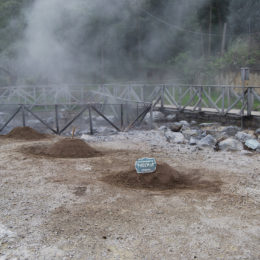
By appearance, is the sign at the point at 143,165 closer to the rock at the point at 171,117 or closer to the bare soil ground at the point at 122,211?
the bare soil ground at the point at 122,211

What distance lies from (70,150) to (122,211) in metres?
2.90

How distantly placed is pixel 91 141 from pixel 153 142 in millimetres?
1498

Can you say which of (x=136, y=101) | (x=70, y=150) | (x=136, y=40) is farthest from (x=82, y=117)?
(x=136, y=40)

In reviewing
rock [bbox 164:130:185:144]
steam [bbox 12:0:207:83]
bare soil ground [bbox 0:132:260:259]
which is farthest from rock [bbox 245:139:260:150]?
steam [bbox 12:0:207:83]

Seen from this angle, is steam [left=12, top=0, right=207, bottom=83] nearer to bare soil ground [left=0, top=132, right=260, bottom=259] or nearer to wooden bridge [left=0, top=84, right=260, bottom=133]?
wooden bridge [left=0, top=84, right=260, bottom=133]

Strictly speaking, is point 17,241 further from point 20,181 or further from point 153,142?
point 153,142

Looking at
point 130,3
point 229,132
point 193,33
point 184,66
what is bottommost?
point 229,132

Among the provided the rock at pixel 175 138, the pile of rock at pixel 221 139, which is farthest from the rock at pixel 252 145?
the rock at pixel 175 138

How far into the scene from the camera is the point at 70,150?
6.37 m

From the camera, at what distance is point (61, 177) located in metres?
4.95

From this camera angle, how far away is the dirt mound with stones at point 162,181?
4.56 meters

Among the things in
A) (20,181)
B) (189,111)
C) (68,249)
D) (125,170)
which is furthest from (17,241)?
(189,111)

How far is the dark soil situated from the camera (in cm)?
631

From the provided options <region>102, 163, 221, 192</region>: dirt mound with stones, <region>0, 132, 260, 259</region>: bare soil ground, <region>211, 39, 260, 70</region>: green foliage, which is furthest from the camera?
<region>211, 39, 260, 70</region>: green foliage
